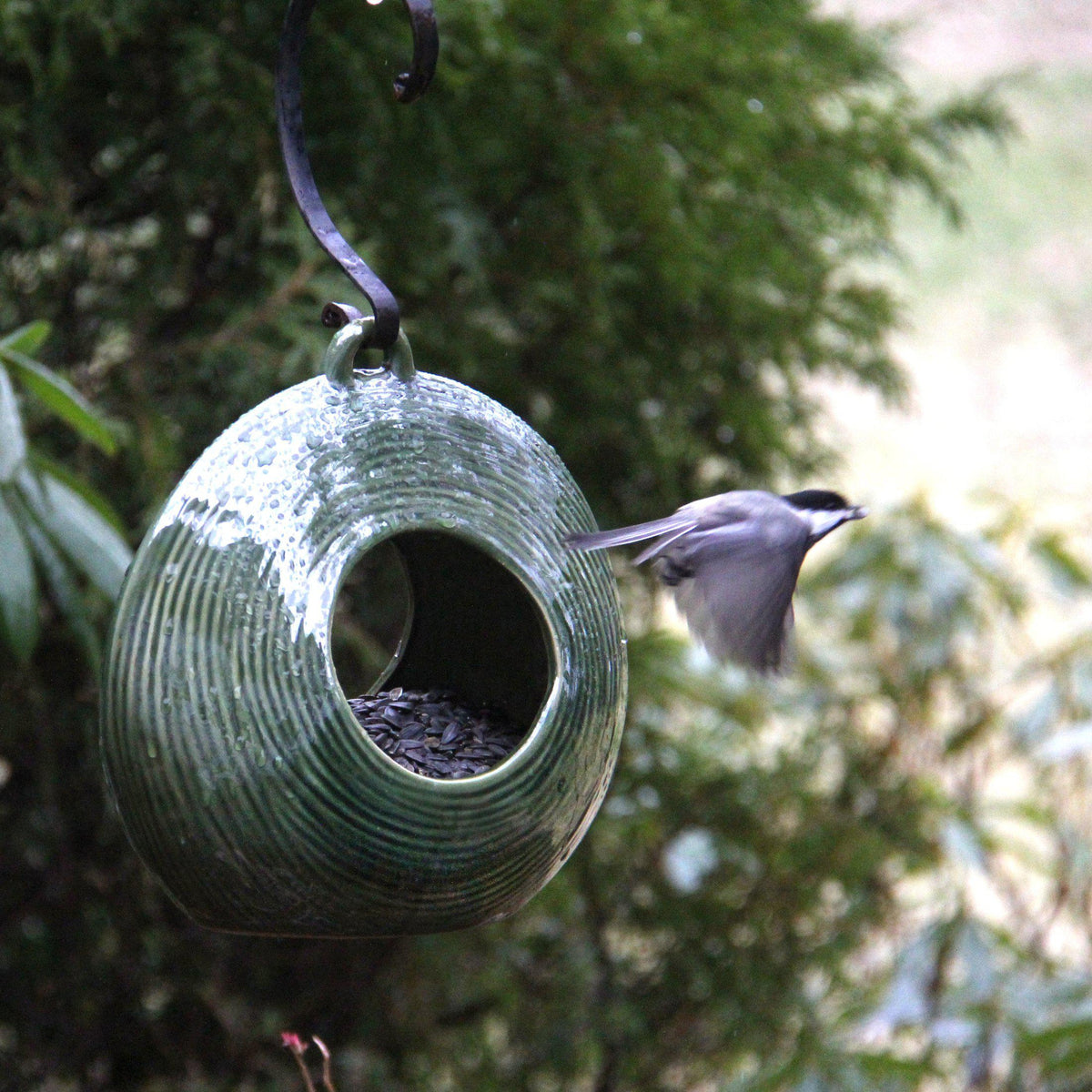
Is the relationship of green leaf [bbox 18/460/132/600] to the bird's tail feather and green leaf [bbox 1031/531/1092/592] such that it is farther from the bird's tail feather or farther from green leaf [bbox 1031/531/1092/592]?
green leaf [bbox 1031/531/1092/592]

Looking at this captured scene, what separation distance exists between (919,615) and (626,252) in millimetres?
1571

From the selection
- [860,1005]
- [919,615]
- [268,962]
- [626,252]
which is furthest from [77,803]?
[919,615]

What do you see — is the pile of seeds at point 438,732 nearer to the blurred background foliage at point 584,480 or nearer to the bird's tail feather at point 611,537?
the bird's tail feather at point 611,537

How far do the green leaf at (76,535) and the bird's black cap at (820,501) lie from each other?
3.18ft

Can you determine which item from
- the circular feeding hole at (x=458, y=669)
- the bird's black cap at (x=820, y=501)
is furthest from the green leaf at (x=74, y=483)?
the bird's black cap at (x=820, y=501)

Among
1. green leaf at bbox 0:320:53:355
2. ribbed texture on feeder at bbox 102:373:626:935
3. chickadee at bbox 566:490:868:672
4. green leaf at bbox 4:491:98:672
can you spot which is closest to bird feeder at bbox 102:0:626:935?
ribbed texture on feeder at bbox 102:373:626:935

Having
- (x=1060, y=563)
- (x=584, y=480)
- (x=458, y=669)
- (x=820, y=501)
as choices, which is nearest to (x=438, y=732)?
(x=458, y=669)

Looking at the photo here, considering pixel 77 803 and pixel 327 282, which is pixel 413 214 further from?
Answer: pixel 77 803

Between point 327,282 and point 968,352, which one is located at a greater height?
point 327,282

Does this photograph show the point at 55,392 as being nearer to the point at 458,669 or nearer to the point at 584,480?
the point at 458,669

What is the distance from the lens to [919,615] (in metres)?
3.94

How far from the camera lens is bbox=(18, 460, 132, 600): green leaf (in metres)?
2.04

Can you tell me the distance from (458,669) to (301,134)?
672 millimetres

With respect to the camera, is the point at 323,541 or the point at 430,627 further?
the point at 430,627
